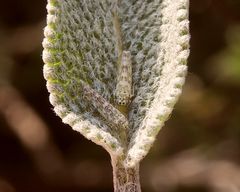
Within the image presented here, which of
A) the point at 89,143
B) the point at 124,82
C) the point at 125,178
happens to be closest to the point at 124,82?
the point at 124,82

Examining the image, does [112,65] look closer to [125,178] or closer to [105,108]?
[105,108]

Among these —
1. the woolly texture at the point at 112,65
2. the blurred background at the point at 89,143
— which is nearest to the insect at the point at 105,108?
the woolly texture at the point at 112,65

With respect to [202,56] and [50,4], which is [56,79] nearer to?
[50,4]

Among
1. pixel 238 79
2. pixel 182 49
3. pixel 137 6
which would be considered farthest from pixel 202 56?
pixel 182 49

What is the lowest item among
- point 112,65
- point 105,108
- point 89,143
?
point 105,108

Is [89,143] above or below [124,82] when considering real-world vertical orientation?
above

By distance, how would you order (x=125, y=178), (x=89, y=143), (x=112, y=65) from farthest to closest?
(x=89, y=143) < (x=112, y=65) < (x=125, y=178)

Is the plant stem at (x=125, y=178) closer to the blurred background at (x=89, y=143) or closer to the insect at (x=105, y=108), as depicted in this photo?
the insect at (x=105, y=108)
